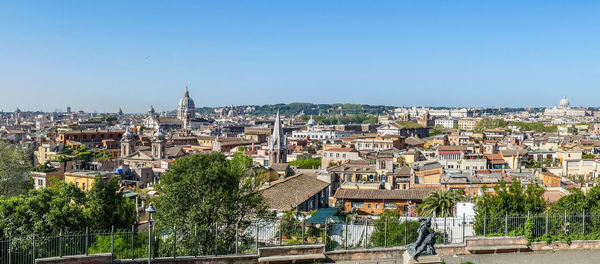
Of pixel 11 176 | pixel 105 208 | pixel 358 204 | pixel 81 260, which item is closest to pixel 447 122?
pixel 358 204

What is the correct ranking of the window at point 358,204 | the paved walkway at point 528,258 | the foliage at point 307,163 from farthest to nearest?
the foliage at point 307,163, the window at point 358,204, the paved walkway at point 528,258

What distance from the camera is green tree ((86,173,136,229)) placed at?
1789 cm

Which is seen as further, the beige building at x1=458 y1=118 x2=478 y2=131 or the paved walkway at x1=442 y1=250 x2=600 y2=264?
the beige building at x1=458 y1=118 x2=478 y2=131

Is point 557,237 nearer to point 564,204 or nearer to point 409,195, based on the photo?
point 564,204

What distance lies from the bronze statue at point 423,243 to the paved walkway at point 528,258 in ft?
7.02

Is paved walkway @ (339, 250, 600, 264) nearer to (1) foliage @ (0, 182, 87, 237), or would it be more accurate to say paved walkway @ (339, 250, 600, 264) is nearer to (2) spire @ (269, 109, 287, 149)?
(1) foliage @ (0, 182, 87, 237)

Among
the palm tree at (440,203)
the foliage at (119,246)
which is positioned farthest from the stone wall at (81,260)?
the palm tree at (440,203)

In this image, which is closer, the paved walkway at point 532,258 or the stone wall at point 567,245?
the paved walkway at point 532,258

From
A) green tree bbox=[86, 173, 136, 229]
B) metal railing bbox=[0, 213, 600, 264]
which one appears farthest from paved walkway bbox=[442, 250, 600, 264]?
green tree bbox=[86, 173, 136, 229]

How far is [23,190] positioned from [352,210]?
15.8 m

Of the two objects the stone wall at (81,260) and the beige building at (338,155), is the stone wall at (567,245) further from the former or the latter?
the beige building at (338,155)

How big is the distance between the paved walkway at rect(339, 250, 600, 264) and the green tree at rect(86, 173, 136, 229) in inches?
375

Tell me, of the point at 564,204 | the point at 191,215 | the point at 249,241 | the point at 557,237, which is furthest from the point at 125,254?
the point at 564,204

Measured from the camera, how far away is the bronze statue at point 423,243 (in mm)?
10703
